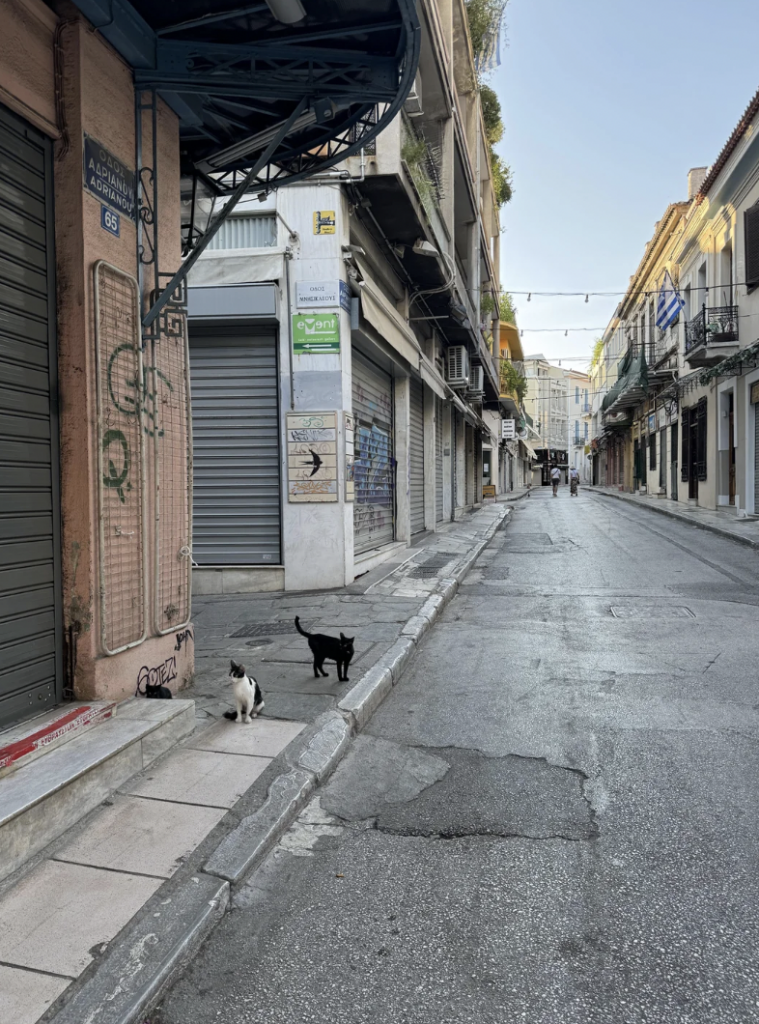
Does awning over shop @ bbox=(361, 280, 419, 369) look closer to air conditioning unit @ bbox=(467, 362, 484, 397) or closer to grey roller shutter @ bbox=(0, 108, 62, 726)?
grey roller shutter @ bbox=(0, 108, 62, 726)

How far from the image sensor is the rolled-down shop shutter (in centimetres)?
1097

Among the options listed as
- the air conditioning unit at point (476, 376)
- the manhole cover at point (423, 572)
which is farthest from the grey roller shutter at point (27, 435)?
the air conditioning unit at point (476, 376)

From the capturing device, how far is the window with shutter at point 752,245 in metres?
18.0

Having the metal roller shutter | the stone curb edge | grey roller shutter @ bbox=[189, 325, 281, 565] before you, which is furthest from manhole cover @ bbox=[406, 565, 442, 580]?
the metal roller shutter

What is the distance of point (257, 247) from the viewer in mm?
9594

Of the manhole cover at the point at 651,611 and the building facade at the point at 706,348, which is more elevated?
the building facade at the point at 706,348

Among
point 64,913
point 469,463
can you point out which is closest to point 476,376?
point 469,463

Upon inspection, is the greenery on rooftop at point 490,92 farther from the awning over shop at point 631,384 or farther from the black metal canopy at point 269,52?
the black metal canopy at point 269,52

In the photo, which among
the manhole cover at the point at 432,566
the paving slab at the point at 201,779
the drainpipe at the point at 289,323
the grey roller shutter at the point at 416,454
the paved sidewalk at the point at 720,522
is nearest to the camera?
the paving slab at the point at 201,779

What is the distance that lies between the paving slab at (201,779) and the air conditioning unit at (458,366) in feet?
56.5

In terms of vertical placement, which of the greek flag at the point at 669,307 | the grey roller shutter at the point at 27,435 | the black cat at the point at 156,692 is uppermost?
the greek flag at the point at 669,307

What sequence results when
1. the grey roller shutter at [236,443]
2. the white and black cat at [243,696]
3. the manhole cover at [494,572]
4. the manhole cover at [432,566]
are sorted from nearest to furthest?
the white and black cat at [243,696]
the grey roller shutter at [236,443]
the manhole cover at [432,566]
the manhole cover at [494,572]

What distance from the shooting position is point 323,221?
9.33 metres

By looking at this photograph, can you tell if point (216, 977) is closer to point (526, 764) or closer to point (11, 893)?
point (11, 893)
